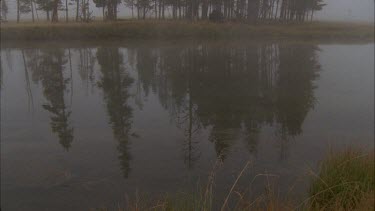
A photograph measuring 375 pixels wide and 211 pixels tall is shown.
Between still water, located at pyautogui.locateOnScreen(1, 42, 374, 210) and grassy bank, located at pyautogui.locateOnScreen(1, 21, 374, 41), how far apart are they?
162cm

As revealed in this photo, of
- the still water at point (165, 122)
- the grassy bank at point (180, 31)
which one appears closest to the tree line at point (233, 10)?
the grassy bank at point (180, 31)

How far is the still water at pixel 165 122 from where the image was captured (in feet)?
24.6

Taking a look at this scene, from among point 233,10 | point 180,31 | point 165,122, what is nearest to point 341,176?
point 165,122

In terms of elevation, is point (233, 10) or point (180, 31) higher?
point (233, 10)

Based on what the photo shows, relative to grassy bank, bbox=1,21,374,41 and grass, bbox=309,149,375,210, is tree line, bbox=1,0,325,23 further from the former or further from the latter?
grass, bbox=309,149,375,210

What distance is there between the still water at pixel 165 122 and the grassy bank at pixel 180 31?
5.32 ft

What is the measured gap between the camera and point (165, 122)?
11.4 metres

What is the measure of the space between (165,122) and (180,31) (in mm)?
22515

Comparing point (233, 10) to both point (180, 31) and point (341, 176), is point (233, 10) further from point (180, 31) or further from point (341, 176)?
point (341, 176)

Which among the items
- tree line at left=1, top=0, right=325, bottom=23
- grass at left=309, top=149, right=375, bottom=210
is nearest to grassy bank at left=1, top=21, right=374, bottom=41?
tree line at left=1, top=0, right=325, bottom=23

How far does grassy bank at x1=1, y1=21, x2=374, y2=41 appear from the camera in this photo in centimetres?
2328

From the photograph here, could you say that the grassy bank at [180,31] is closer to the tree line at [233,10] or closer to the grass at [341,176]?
the tree line at [233,10]

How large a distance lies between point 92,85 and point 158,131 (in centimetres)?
674

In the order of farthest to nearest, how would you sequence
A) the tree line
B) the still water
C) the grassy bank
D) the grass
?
1. the tree line
2. the grassy bank
3. the still water
4. the grass
